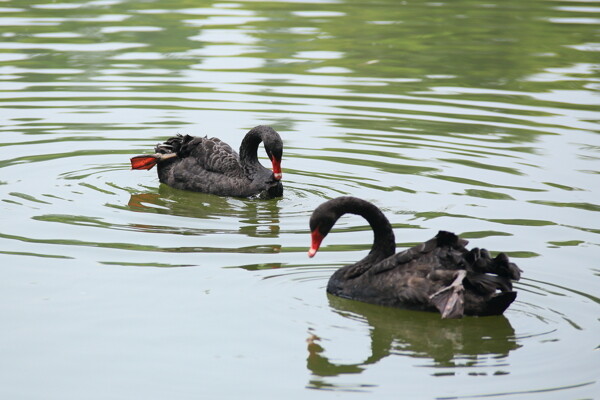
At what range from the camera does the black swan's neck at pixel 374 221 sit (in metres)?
7.93

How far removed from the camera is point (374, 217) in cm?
795

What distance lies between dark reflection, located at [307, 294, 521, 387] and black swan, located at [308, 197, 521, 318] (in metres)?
0.08

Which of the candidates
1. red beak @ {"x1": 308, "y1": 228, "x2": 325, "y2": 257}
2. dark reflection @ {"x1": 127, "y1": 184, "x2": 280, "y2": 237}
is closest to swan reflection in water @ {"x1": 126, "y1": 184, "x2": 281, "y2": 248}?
dark reflection @ {"x1": 127, "y1": 184, "x2": 280, "y2": 237}

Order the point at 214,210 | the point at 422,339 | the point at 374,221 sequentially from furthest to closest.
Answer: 1. the point at 214,210
2. the point at 374,221
3. the point at 422,339

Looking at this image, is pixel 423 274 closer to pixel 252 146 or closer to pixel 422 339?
pixel 422 339

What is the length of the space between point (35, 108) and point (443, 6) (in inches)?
432

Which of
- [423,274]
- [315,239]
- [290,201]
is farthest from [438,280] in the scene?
[290,201]

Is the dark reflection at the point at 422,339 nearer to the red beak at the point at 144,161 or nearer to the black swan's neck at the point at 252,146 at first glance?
the black swan's neck at the point at 252,146

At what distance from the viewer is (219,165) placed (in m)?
11.3

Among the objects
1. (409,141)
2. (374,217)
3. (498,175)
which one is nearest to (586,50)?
(409,141)

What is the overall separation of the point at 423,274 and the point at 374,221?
683 millimetres

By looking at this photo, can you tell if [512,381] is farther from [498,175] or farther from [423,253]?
[498,175]

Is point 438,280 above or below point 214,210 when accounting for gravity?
above

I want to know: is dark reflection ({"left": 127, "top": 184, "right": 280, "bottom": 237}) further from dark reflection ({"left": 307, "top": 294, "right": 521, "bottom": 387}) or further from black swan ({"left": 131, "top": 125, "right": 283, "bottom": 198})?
dark reflection ({"left": 307, "top": 294, "right": 521, "bottom": 387})
